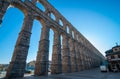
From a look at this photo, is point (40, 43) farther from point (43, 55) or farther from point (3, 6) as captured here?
point (3, 6)

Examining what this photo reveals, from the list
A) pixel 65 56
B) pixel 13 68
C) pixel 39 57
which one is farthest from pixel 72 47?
pixel 13 68

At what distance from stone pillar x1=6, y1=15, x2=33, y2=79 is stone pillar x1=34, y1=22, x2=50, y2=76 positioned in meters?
3.29

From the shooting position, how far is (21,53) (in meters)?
12.2

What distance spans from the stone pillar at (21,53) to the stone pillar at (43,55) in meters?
3.29

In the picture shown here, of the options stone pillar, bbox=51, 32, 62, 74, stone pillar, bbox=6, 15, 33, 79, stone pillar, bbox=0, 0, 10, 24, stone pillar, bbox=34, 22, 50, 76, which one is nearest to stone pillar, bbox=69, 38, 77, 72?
stone pillar, bbox=51, 32, 62, 74

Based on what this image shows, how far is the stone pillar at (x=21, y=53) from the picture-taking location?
1089 cm

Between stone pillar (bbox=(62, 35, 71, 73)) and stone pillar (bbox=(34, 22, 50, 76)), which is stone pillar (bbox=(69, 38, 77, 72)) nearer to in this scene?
stone pillar (bbox=(62, 35, 71, 73))

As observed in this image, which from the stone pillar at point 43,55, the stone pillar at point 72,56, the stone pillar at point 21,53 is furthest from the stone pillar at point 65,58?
the stone pillar at point 21,53

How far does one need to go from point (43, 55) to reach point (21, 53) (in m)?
4.27

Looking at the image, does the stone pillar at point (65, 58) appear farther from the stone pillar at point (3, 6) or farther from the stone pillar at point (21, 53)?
the stone pillar at point (3, 6)

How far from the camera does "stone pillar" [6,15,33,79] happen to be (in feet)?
35.7

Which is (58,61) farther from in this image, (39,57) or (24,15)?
(24,15)

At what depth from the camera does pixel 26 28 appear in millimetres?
13891

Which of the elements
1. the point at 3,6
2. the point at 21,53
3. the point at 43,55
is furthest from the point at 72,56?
the point at 3,6
